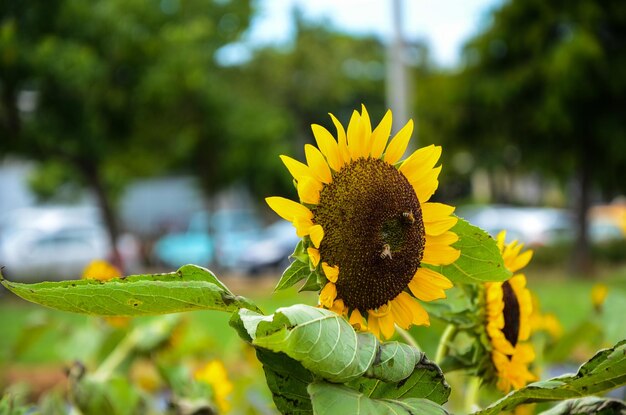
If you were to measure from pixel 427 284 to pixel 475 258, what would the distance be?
57mm

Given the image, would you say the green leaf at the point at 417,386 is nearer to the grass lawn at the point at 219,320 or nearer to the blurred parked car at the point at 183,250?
the grass lawn at the point at 219,320

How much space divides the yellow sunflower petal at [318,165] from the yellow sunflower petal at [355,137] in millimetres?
35

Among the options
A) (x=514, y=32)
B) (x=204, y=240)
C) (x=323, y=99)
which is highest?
(x=514, y=32)

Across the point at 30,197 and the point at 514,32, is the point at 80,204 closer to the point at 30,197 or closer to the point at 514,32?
the point at 30,197

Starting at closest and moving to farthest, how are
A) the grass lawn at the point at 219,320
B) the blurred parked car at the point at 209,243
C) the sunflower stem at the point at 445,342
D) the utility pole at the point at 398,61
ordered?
the sunflower stem at the point at 445,342, the grass lawn at the point at 219,320, the utility pole at the point at 398,61, the blurred parked car at the point at 209,243

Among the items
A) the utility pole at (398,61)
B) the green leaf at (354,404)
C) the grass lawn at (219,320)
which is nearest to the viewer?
the green leaf at (354,404)

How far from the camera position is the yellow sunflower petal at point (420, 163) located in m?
0.87

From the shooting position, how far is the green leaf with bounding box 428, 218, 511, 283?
85cm

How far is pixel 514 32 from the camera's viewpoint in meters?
16.1

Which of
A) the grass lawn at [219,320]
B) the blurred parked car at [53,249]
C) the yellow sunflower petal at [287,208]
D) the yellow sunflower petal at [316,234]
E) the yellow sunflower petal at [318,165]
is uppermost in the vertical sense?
the yellow sunflower petal at [318,165]

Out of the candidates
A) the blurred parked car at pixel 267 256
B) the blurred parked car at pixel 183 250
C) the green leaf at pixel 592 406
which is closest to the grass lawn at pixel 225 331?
the green leaf at pixel 592 406

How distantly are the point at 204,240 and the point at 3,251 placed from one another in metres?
5.41

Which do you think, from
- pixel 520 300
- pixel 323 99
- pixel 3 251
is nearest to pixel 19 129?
pixel 3 251

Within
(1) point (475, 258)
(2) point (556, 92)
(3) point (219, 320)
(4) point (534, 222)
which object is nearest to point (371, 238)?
(1) point (475, 258)
